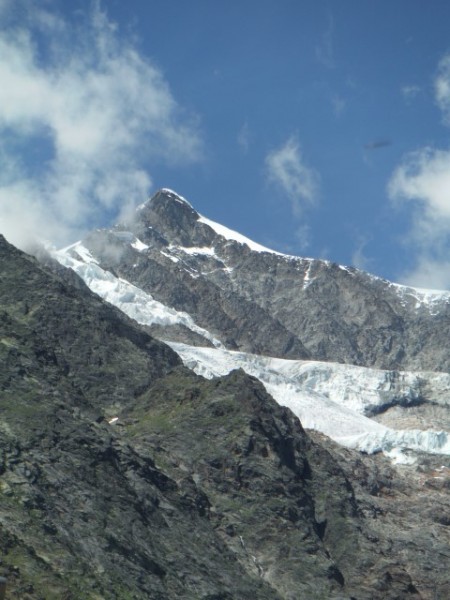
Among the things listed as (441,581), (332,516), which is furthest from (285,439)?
(441,581)

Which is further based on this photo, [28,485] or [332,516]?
[332,516]

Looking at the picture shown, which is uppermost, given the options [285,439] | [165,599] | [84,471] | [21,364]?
[285,439]

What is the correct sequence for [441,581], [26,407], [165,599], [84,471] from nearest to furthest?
[165,599] < [84,471] < [26,407] < [441,581]

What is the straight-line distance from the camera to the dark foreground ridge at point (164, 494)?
104688 millimetres

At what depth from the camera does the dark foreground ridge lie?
105 m

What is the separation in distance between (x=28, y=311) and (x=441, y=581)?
70529 mm

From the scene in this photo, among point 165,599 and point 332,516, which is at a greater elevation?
point 332,516

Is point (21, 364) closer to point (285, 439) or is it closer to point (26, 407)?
point (26, 407)

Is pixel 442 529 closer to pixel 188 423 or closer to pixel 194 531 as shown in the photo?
pixel 188 423

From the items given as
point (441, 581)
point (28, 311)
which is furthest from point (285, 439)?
point (28, 311)

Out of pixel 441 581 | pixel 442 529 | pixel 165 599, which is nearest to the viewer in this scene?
pixel 165 599

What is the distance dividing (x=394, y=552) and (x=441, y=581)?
624 cm

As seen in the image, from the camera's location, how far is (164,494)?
128750 millimetres

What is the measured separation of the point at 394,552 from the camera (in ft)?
497
